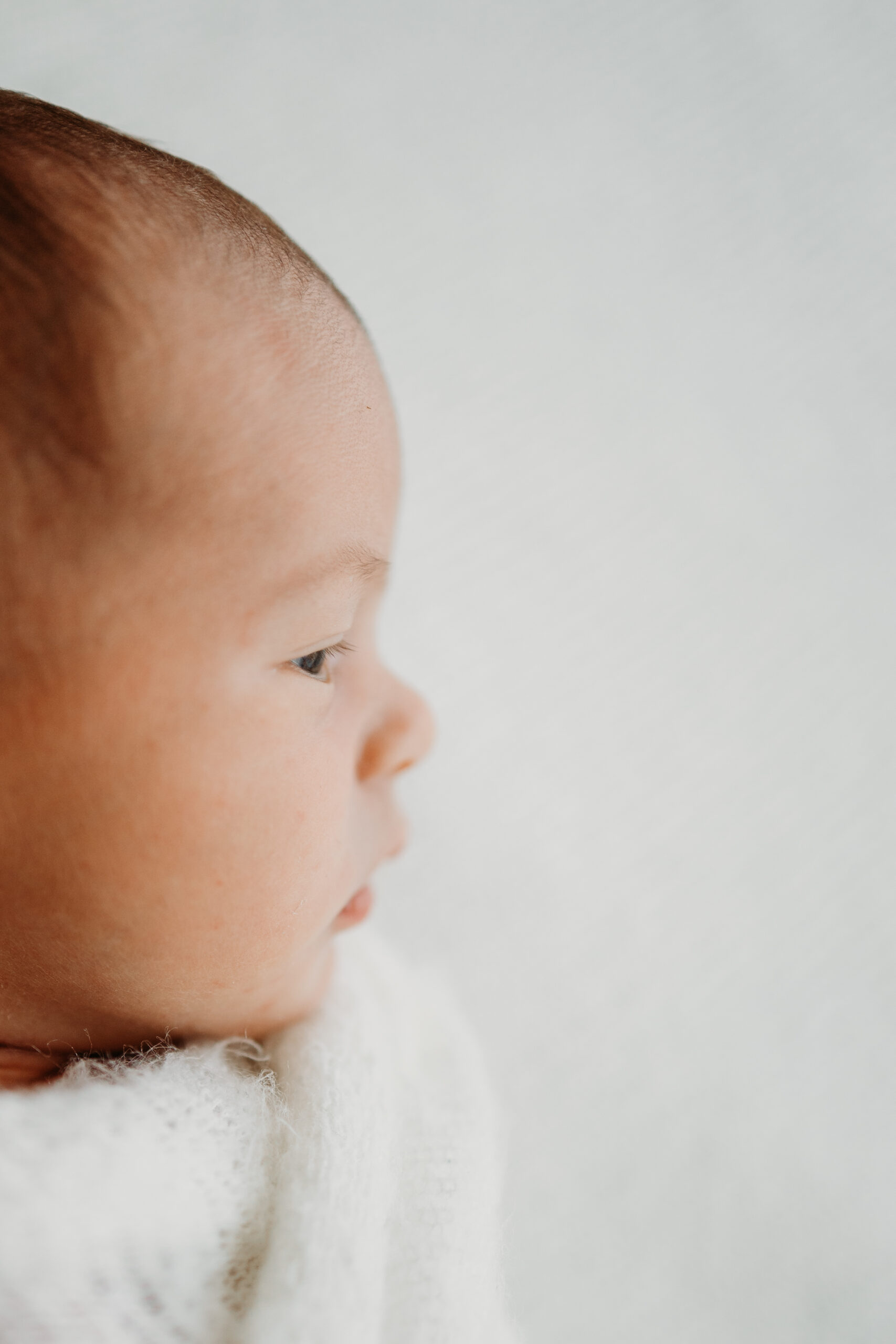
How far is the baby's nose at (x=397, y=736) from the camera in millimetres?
485

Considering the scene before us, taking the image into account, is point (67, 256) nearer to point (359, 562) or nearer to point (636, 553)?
point (359, 562)

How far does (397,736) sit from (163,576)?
0.56ft

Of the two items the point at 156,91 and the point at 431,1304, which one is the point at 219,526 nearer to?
the point at 431,1304

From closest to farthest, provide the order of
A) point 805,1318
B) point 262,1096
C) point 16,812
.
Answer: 1. point 16,812
2. point 262,1096
3. point 805,1318

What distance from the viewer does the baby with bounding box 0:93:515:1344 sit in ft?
1.11

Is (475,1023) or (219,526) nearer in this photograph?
(219,526)

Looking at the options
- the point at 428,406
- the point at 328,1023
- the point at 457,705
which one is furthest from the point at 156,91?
the point at 328,1023

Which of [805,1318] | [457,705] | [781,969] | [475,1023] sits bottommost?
[805,1318]

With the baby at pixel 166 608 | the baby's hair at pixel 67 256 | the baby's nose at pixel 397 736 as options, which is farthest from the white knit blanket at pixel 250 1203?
the baby's hair at pixel 67 256

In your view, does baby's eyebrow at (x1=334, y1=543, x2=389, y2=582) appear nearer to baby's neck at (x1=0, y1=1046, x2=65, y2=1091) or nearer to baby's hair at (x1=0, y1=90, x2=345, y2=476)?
baby's hair at (x1=0, y1=90, x2=345, y2=476)

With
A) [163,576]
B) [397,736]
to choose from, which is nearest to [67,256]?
[163,576]

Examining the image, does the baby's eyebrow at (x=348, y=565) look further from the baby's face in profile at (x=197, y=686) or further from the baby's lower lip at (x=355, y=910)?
the baby's lower lip at (x=355, y=910)

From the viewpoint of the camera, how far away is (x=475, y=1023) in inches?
28.5

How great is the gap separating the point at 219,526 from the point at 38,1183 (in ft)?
0.86
